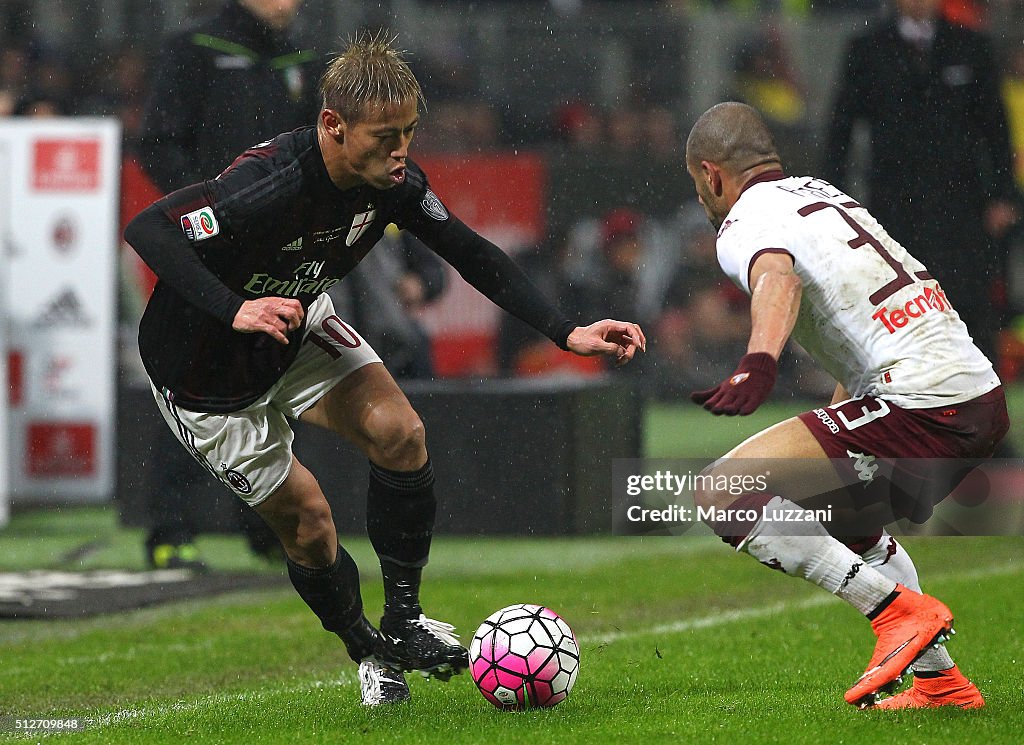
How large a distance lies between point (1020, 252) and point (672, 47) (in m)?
4.87

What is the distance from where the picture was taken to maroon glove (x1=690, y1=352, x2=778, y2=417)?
3.91m

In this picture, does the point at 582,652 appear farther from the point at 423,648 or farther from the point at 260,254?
the point at 260,254

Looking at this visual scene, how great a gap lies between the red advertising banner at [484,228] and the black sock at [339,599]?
583 centimetres

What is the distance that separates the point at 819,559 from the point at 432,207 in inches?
67.0

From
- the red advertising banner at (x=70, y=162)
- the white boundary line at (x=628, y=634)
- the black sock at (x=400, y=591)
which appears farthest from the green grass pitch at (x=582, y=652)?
the red advertising banner at (x=70, y=162)

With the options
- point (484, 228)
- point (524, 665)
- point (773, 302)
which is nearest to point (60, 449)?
point (484, 228)

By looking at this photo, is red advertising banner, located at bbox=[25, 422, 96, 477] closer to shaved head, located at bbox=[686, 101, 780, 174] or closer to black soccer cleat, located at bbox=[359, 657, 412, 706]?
black soccer cleat, located at bbox=[359, 657, 412, 706]

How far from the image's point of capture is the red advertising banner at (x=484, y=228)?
11.1 meters

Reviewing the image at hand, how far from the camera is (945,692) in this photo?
457 cm

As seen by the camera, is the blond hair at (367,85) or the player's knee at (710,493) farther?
the blond hair at (367,85)

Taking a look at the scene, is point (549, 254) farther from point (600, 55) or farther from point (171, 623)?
point (171, 623)

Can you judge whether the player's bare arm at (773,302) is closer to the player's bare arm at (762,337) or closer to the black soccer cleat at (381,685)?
the player's bare arm at (762,337)

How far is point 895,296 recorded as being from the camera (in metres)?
4.54

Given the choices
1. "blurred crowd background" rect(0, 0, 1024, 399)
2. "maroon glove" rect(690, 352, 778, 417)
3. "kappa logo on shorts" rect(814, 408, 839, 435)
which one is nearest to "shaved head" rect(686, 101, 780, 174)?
"kappa logo on shorts" rect(814, 408, 839, 435)
